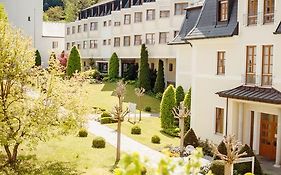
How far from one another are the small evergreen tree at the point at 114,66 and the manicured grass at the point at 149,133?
70.8ft

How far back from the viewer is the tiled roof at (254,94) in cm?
1902

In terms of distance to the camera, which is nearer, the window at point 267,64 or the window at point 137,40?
the window at point 267,64

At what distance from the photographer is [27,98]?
63.5 feet

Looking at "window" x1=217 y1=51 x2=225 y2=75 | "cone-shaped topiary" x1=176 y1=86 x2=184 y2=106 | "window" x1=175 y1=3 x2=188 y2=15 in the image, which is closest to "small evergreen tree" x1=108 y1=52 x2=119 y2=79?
"window" x1=175 y1=3 x2=188 y2=15

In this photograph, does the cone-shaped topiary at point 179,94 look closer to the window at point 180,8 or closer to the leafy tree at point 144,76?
the leafy tree at point 144,76

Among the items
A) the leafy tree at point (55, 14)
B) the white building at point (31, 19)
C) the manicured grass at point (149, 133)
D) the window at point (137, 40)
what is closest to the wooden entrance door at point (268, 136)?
the manicured grass at point (149, 133)

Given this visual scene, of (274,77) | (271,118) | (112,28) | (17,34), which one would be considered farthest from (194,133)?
(112,28)

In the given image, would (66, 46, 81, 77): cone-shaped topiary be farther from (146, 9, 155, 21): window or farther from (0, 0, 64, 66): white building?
(0, 0, 64, 66): white building

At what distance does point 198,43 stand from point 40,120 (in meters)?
11.3

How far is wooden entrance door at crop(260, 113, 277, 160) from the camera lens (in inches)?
831

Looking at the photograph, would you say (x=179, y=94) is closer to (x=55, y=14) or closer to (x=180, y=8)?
(x=180, y=8)

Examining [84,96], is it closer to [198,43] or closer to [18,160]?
[18,160]

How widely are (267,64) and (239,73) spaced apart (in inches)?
75.4

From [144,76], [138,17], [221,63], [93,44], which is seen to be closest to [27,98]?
[221,63]
